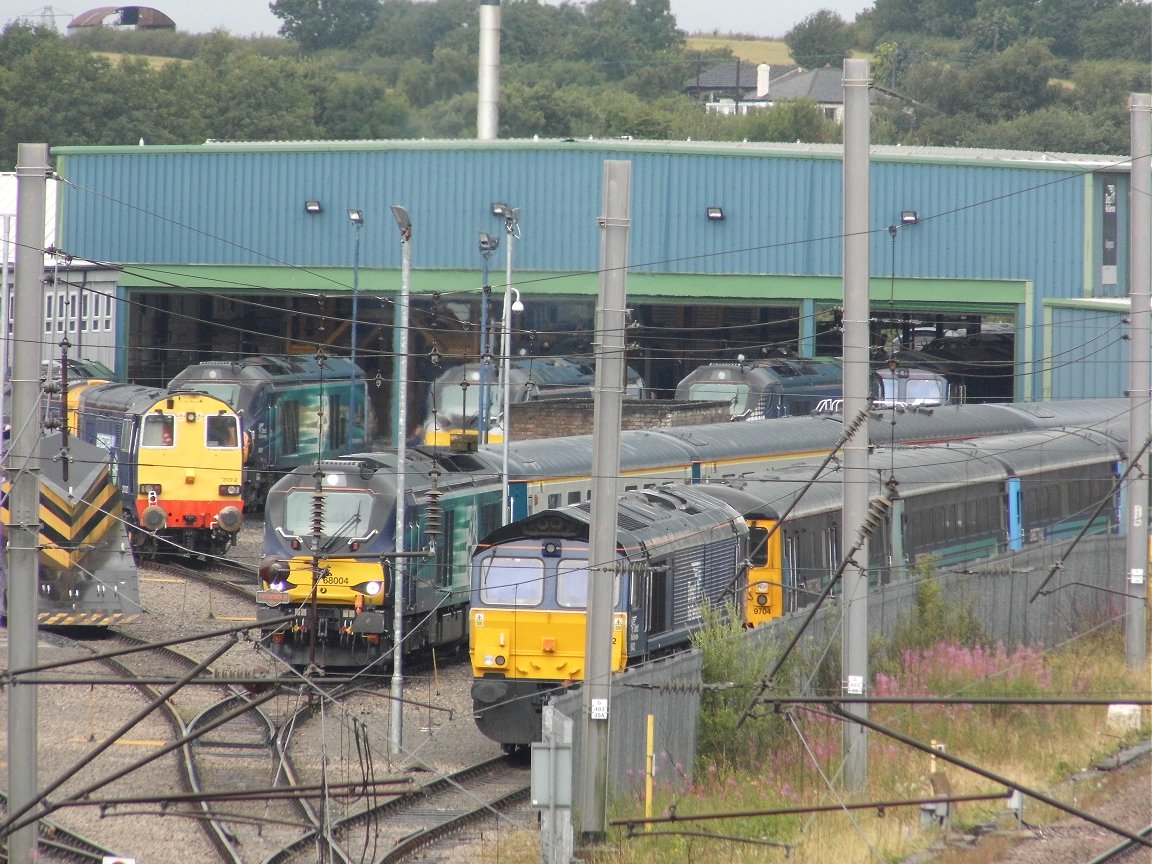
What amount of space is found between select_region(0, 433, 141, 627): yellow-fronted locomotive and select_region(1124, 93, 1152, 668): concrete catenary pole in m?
14.7

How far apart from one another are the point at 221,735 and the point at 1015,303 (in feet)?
99.5

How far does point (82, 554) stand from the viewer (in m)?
24.8

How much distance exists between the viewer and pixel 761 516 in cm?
2191

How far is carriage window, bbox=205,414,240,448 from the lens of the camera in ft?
99.5

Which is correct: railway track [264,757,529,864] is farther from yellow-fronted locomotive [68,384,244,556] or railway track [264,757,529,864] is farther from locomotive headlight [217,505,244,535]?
yellow-fronted locomotive [68,384,244,556]

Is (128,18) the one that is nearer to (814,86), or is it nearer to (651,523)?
(814,86)

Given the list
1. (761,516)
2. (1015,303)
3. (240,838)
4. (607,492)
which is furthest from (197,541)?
(1015,303)

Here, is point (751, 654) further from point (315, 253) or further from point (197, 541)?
point (315, 253)

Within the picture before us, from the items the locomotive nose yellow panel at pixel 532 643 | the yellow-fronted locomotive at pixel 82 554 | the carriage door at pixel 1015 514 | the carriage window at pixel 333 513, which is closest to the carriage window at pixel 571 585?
the locomotive nose yellow panel at pixel 532 643

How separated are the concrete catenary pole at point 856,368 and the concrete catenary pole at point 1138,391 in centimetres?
693

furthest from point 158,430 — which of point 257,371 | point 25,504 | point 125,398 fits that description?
point 25,504

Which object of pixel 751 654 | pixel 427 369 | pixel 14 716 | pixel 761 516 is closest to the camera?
pixel 14 716

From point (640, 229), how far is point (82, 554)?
2346 centimetres

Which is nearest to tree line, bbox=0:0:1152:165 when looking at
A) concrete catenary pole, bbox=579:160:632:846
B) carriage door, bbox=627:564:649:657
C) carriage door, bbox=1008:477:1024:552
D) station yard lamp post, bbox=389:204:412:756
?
carriage door, bbox=1008:477:1024:552
